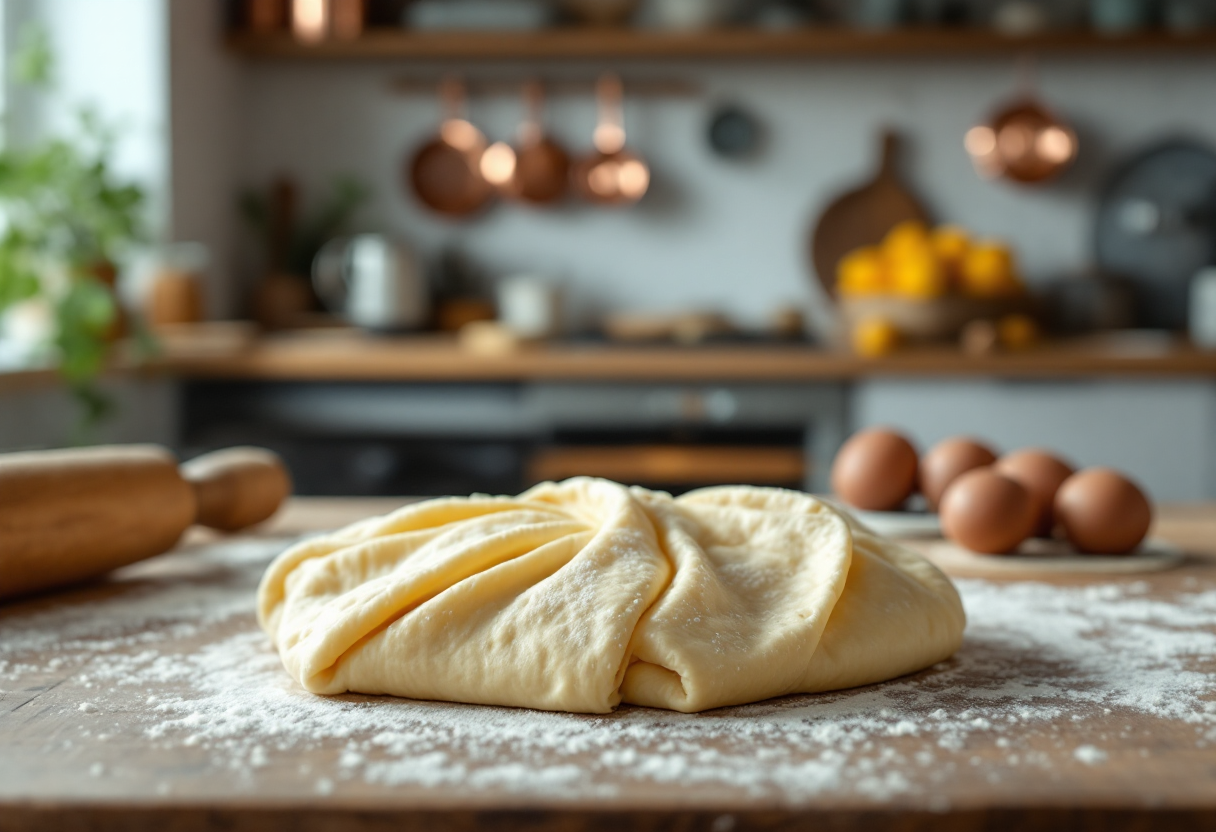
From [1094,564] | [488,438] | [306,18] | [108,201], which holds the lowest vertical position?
[488,438]

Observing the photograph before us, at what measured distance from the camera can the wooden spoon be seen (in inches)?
130

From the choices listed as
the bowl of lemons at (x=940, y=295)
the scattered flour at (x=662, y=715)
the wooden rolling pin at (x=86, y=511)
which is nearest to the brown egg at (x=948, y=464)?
the scattered flour at (x=662, y=715)

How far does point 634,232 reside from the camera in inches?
131

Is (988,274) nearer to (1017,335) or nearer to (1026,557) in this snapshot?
(1017,335)

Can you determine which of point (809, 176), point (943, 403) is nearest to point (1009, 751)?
point (943, 403)

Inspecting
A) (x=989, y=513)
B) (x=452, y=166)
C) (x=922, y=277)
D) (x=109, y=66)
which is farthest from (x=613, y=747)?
(x=452, y=166)

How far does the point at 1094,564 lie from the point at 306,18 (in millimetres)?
2744

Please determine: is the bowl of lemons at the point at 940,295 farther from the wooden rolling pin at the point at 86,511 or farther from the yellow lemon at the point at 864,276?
the wooden rolling pin at the point at 86,511

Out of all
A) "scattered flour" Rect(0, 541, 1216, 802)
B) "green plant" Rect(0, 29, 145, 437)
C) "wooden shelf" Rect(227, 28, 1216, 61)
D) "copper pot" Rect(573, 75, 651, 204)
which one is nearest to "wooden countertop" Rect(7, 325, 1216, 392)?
"green plant" Rect(0, 29, 145, 437)

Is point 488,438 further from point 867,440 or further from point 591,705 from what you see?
point 591,705

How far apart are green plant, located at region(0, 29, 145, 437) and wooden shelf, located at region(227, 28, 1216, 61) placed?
37.3 inches

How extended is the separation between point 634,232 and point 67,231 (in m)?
1.54

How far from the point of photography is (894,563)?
83 centimetres

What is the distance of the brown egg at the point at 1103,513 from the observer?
1020mm
